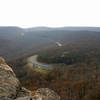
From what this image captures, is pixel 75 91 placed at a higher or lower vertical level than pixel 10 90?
lower

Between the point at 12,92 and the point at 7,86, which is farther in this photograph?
the point at 7,86

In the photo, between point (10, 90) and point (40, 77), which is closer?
point (10, 90)

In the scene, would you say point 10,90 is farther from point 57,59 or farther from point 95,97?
point 57,59

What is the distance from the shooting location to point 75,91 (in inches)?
1070

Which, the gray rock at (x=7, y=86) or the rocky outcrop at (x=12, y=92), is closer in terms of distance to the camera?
the rocky outcrop at (x=12, y=92)

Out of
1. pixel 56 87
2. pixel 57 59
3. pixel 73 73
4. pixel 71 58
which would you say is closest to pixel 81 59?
pixel 71 58

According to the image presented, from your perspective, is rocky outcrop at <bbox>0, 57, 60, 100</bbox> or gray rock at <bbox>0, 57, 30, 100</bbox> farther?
gray rock at <bbox>0, 57, 30, 100</bbox>

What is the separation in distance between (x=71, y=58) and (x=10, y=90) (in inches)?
1938

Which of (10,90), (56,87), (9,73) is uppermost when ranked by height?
(9,73)

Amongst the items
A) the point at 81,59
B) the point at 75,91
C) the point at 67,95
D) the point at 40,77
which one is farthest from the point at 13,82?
the point at 81,59

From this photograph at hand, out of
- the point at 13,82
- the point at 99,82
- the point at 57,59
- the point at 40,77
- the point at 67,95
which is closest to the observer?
the point at 13,82

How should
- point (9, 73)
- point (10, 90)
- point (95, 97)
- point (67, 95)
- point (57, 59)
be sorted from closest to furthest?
point (10, 90) < point (9, 73) < point (95, 97) < point (67, 95) < point (57, 59)

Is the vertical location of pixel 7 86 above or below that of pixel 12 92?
above

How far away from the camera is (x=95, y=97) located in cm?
2309
